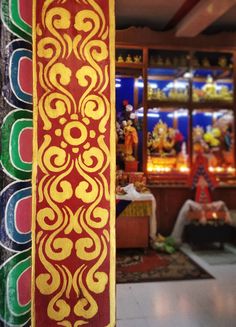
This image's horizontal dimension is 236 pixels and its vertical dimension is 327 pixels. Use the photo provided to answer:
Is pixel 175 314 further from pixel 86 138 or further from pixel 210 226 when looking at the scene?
pixel 210 226

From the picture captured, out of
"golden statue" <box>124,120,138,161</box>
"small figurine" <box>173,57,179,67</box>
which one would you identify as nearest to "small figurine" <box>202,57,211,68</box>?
"small figurine" <box>173,57,179,67</box>

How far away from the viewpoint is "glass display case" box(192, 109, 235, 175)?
5.13 m

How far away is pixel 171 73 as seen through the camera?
499 cm

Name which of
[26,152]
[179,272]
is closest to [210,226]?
[179,272]

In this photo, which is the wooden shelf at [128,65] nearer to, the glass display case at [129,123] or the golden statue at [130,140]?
the glass display case at [129,123]

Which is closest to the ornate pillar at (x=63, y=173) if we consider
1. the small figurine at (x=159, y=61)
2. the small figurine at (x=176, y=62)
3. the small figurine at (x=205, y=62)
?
the small figurine at (x=159, y=61)

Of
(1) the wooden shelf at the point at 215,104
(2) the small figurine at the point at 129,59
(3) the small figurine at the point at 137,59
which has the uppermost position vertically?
(1) the wooden shelf at the point at 215,104

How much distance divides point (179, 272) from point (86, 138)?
2130 mm

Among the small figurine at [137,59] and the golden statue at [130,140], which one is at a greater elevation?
the small figurine at [137,59]

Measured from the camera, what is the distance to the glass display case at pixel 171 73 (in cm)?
478

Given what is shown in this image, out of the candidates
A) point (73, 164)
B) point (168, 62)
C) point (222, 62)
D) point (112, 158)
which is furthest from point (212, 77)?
point (73, 164)

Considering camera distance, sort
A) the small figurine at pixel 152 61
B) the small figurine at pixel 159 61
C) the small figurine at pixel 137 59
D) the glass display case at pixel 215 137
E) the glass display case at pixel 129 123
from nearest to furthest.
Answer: the glass display case at pixel 129 123 < the small figurine at pixel 137 59 < the small figurine at pixel 152 61 < the small figurine at pixel 159 61 < the glass display case at pixel 215 137

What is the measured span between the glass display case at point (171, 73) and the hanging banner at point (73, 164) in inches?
124

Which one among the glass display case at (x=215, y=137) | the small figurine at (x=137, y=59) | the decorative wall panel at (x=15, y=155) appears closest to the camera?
the decorative wall panel at (x=15, y=155)
